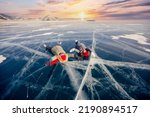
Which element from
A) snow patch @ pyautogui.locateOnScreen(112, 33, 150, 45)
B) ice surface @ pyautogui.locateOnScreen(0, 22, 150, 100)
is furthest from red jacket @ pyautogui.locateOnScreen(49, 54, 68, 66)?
snow patch @ pyautogui.locateOnScreen(112, 33, 150, 45)

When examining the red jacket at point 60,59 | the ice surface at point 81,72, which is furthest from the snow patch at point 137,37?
the red jacket at point 60,59

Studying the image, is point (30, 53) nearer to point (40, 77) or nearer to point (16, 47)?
point (16, 47)

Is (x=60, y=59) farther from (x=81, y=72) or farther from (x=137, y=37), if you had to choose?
(x=137, y=37)

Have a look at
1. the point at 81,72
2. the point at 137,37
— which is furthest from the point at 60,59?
the point at 137,37

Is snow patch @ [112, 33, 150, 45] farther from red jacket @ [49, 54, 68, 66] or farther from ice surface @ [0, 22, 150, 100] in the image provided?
red jacket @ [49, 54, 68, 66]

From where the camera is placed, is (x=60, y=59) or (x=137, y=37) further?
(x=137, y=37)

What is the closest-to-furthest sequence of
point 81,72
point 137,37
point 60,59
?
point 81,72, point 60,59, point 137,37

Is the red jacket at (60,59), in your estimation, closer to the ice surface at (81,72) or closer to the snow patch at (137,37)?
the ice surface at (81,72)

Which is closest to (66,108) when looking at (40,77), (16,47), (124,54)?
(40,77)

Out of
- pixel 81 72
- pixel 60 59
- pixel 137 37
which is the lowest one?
pixel 137 37
